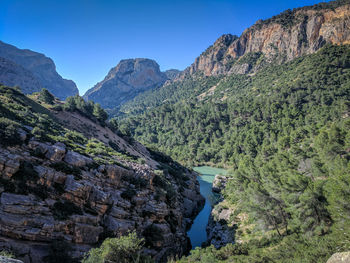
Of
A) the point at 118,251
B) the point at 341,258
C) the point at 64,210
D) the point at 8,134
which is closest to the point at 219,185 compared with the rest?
the point at 118,251

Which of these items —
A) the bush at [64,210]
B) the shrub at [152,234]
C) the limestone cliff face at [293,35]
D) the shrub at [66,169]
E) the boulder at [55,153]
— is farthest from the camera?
the limestone cliff face at [293,35]

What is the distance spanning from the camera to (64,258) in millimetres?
15305

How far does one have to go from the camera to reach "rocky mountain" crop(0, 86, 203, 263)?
15680 millimetres

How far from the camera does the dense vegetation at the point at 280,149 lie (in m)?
17.4

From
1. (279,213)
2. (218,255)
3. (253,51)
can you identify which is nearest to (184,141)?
(279,213)

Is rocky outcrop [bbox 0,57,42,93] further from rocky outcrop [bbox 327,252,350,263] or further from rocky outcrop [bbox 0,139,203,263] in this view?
rocky outcrop [bbox 327,252,350,263]

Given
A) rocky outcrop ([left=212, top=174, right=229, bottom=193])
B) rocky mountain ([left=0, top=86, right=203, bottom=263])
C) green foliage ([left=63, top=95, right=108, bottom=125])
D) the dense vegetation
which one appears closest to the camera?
rocky mountain ([left=0, top=86, right=203, bottom=263])

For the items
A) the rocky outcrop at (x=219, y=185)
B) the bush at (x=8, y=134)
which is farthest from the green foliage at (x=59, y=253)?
the rocky outcrop at (x=219, y=185)

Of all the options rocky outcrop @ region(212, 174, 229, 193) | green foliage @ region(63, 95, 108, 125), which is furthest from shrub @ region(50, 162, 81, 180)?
rocky outcrop @ region(212, 174, 229, 193)

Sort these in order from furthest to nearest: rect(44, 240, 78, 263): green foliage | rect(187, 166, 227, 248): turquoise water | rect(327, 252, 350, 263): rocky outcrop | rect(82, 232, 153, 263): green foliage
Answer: rect(187, 166, 227, 248): turquoise water, rect(44, 240, 78, 263): green foliage, rect(82, 232, 153, 263): green foliage, rect(327, 252, 350, 263): rocky outcrop

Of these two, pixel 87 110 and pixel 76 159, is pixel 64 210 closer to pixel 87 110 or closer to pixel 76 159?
pixel 76 159

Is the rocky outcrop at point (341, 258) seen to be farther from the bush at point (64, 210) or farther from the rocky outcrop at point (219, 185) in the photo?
the rocky outcrop at point (219, 185)

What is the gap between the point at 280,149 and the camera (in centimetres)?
5769

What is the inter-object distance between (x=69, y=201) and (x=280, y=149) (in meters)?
59.6
